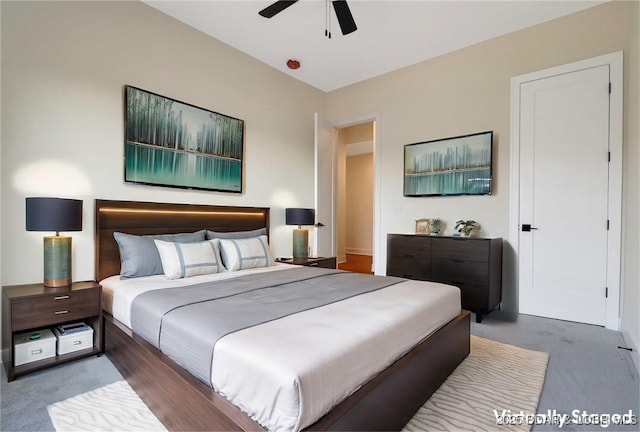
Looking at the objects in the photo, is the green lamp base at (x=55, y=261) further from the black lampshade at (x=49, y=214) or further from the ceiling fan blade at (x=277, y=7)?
the ceiling fan blade at (x=277, y=7)

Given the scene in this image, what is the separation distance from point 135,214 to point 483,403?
3.12 m

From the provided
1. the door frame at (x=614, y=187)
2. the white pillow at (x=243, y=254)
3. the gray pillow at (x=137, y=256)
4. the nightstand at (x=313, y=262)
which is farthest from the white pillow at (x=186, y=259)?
the door frame at (x=614, y=187)

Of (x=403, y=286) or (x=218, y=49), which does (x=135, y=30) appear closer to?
(x=218, y=49)

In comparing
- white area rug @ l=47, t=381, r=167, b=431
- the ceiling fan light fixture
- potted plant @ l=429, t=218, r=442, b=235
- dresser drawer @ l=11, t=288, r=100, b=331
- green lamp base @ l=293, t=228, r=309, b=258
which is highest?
the ceiling fan light fixture

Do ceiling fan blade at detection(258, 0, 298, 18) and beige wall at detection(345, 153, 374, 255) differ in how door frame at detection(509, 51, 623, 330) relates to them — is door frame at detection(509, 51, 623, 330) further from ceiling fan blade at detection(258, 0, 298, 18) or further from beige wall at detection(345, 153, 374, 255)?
beige wall at detection(345, 153, 374, 255)

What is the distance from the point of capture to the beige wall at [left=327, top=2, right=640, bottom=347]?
284cm

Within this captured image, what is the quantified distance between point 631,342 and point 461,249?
1.46m

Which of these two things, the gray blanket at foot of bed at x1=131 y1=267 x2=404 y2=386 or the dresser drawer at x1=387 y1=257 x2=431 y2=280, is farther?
the dresser drawer at x1=387 y1=257 x2=431 y2=280

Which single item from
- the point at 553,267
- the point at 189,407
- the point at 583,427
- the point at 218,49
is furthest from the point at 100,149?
the point at 553,267

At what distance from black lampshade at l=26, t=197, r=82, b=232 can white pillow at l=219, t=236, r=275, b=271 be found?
1227mm

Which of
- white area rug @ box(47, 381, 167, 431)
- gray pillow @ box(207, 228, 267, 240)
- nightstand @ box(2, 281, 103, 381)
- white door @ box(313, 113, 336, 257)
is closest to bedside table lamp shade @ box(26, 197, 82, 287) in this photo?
nightstand @ box(2, 281, 103, 381)

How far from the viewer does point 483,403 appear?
179 centimetres

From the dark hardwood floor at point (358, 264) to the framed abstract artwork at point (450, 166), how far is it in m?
2.11

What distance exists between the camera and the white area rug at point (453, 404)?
5.30 ft
